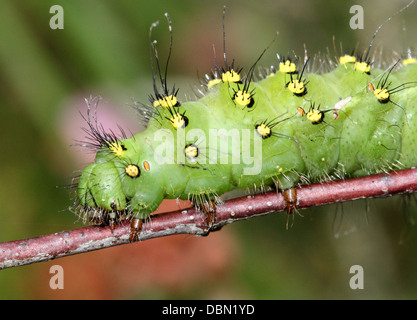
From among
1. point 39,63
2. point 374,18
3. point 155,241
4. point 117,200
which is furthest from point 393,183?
point 39,63

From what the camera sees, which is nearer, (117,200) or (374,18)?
(117,200)

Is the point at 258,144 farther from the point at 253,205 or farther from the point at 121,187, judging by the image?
the point at 121,187

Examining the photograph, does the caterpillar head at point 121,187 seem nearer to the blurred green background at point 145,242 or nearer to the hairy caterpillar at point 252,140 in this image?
the hairy caterpillar at point 252,140

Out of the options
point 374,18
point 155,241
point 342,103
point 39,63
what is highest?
point 374,18

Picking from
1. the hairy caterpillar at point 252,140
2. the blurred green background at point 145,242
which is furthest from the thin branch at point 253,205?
the blurred green background at point 145,242

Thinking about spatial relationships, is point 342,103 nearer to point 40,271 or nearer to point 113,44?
point 113,44

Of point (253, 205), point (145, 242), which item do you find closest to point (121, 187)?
point (253, 205)

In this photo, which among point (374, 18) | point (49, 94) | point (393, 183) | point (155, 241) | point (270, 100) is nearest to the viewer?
point (393, 183)

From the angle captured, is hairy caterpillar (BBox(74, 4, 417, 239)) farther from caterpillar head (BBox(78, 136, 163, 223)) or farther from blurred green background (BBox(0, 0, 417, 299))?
blurred green background (BBox(0, 0, 417, 299))
